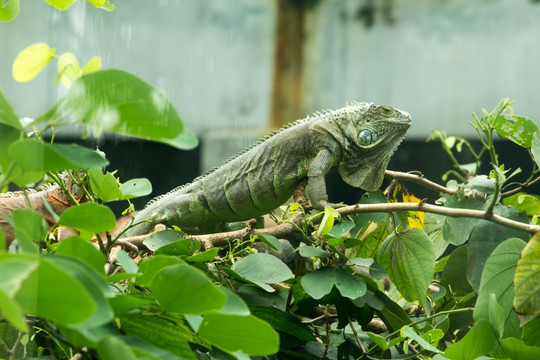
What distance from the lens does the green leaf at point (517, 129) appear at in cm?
104

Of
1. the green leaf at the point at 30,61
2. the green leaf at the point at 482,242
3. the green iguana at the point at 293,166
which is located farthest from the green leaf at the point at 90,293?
the green iguana at the point at 293,166

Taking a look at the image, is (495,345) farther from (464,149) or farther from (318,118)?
(464,149)

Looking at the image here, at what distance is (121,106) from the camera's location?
37 centimetres

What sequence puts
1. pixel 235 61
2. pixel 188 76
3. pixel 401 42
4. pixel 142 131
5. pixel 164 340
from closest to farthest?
pixel 142 131, pixel 164 340, pixel 188 76, pixel 235 61, pixel 401 42

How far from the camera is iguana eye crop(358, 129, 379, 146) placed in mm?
1545

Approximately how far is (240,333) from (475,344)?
1.17 feet

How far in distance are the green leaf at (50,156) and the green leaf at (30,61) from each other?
0.12 metres

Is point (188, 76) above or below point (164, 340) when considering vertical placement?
above

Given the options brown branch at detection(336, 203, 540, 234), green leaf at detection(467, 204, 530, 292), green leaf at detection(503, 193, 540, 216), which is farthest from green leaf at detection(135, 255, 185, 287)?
green leaf at detection(503, 193, 540, 216)

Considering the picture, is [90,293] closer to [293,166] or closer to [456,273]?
[456,273]

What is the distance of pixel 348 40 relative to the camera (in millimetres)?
2996

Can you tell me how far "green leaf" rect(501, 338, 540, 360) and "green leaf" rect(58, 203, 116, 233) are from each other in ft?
1.60

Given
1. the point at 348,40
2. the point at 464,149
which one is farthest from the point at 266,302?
the point at 348,40

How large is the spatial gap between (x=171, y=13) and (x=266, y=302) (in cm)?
117
